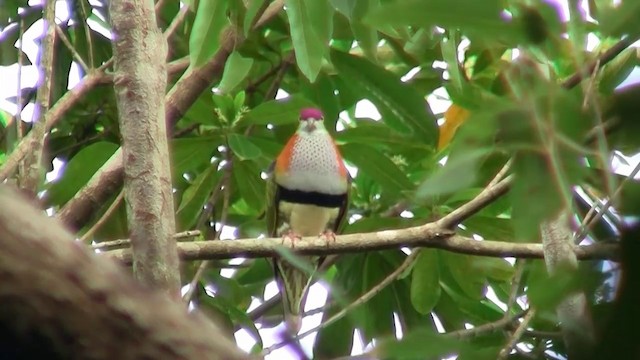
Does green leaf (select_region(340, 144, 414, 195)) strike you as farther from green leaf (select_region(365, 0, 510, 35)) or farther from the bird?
green leaf (select_region(365, 0, 510, 35))

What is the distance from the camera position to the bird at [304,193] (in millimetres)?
3492

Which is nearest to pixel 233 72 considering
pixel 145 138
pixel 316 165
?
pixel 145 138

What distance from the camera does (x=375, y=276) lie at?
125 inches

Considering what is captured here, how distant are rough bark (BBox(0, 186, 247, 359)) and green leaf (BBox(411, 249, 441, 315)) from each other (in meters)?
2.32

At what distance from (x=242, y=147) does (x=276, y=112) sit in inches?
5.2

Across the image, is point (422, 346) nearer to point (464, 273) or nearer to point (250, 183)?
point (464, 273)

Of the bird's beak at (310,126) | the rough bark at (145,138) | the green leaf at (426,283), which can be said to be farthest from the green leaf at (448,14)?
the bird's beak at (310,126)

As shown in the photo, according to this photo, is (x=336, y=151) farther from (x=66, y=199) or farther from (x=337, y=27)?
(x=66, y=199)

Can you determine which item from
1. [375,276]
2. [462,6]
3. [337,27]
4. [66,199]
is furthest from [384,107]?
[462,6]

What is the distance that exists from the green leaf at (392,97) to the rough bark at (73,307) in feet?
7.50

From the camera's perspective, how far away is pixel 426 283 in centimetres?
299

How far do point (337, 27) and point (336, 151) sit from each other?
0.68 metres

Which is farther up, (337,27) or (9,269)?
(337,27)

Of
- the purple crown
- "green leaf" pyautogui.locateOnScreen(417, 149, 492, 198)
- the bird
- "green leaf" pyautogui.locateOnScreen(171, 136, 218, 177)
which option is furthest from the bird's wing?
"green leaf" pyautogui.locateOnScreen(417, 149, 492, 198)
